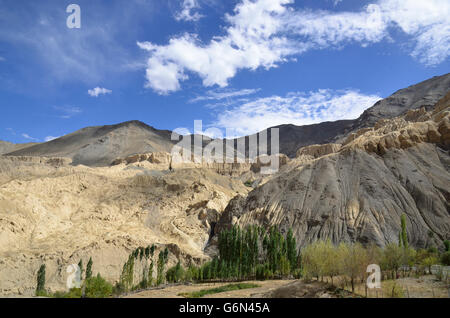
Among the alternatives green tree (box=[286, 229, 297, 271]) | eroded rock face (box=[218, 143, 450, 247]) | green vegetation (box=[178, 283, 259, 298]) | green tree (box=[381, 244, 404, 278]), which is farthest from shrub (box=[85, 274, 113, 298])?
eroded rock face (box=[218, 143, 450, 247])

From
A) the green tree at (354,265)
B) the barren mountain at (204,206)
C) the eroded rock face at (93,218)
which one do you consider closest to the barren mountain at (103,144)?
the eroded rock face at (93,218)

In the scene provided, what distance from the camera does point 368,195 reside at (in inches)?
1941

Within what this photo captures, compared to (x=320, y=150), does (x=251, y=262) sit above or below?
below

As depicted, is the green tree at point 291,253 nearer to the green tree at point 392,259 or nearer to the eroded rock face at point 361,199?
the eroded rock face at point 361,199

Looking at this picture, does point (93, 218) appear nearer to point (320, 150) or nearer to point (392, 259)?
point (392, 259)

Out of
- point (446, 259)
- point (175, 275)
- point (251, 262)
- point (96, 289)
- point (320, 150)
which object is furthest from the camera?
point (320, 150)

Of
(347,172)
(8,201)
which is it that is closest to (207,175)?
(347,172)

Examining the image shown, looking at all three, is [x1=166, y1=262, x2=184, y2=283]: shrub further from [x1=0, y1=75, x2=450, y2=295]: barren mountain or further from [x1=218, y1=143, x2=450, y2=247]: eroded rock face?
[x1=218, y1=143, x2=450, y2=247]: eroded rock face

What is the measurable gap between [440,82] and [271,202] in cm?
10638

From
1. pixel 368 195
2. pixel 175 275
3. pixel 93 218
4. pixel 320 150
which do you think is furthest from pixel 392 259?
pixel 320 150

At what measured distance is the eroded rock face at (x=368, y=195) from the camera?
147ft
